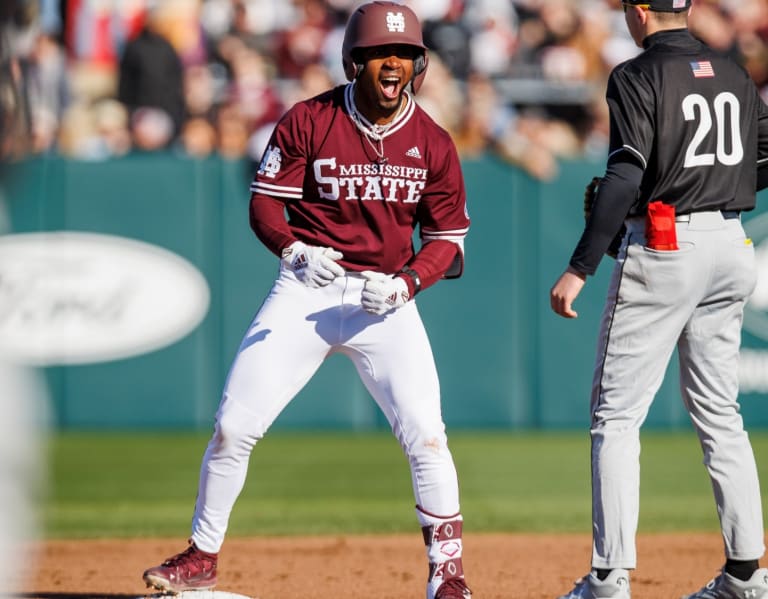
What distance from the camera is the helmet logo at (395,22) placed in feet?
14.8

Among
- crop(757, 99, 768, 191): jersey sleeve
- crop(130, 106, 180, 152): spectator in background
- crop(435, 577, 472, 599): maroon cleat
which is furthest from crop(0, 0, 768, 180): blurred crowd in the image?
crop(435, 577, 472, 599): maroon cleat

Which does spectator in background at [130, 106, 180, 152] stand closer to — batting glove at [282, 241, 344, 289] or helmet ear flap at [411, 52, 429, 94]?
helmet ear flap at [411, 52, 429, 94]

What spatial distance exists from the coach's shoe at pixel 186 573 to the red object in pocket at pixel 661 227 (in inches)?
76.2

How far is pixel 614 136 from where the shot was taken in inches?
171

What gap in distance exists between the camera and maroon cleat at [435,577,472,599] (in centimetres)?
448

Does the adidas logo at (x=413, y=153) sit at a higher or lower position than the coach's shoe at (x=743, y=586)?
higher

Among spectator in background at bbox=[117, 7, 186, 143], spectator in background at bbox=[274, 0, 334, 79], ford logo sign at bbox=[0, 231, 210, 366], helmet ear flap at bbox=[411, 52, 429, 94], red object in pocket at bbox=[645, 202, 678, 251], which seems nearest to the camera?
red object in pocket at bbox=[645, 202, 678, 251]

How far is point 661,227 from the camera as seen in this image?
4.35 metres

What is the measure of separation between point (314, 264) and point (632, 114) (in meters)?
1.19

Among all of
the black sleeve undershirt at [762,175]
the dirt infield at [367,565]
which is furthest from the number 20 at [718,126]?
the dirt infield at [367,565]

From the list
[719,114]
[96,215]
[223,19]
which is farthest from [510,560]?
[223,19]

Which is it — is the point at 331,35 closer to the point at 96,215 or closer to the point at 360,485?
the point at 96,215

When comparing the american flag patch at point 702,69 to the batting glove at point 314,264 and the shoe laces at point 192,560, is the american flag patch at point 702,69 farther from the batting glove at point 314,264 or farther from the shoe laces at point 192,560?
the shoe laces at point 192,560

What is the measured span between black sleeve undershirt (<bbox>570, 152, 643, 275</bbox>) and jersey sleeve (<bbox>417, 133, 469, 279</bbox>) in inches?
22.7
